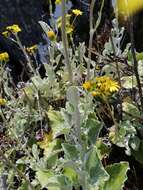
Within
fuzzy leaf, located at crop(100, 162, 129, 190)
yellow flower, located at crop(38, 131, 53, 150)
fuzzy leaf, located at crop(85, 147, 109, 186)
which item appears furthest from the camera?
yellow flower, located at crop(38, 131, 53, 150)

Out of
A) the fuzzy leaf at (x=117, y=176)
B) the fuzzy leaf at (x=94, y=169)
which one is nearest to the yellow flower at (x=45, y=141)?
the fuzzy leaf at (x=117, y=176)

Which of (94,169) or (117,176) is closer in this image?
(94,169)

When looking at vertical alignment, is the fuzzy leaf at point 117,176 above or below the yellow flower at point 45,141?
above

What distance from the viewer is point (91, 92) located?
2.03m

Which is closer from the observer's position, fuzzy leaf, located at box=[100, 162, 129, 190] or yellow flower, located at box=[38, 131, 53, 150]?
fuzzy leaf, located at box=[100, 162, 129, 190]

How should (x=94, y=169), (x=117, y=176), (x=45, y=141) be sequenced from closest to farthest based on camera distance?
(x=94, y=169) < (x=117, y=176) < (x=45, y=141)

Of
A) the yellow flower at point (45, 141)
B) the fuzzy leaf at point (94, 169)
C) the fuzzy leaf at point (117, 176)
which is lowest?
the yellow flower at point (45, 141)

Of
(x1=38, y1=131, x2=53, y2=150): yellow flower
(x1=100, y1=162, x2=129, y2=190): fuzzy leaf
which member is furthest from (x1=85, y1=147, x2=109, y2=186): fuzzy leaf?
(x1=38, y1=131, x2=53, y2=150): yellow flower

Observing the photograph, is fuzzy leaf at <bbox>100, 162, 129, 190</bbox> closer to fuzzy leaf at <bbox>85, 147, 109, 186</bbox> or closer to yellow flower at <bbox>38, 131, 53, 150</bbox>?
fuzzy leaf at <bbox>85, 147, 109, 186</bbox>

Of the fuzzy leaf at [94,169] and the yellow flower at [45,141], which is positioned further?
the yellow flower at [45,141]

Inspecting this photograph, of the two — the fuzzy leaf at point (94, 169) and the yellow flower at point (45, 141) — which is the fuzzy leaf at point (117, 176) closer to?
the fuzzy leaf at point (94, 169)

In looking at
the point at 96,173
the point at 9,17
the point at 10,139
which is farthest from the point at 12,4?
the point at 96,173

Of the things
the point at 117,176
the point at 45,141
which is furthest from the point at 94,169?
the point at 45,141

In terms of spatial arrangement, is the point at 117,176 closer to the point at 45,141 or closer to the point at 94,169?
the point at 94,169
